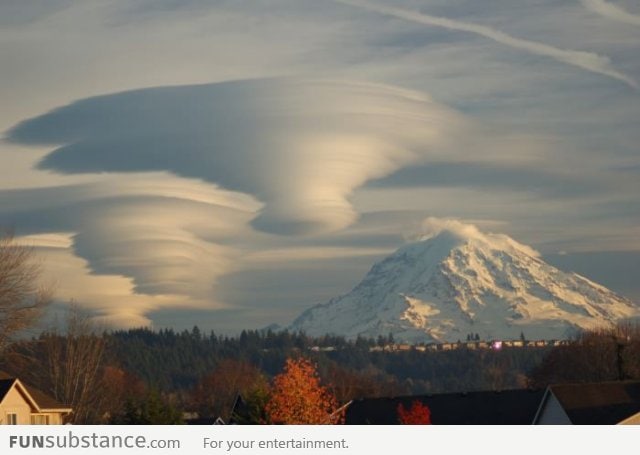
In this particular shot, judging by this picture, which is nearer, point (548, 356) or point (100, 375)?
point (100, 375)

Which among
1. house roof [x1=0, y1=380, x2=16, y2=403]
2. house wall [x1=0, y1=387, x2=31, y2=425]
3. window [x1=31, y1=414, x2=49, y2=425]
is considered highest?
house roof [x1=0, y1=380, x2=16, y2=403]

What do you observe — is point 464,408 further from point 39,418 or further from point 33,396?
point 39,418

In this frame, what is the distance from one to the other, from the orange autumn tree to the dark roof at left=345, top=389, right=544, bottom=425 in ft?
9.79

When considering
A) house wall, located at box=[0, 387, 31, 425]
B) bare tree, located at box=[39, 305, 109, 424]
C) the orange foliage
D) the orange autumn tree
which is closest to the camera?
house wall, located at box=[0, 387, 31, 425]

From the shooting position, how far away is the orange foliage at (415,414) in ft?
263

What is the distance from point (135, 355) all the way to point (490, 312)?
6366 centimetres

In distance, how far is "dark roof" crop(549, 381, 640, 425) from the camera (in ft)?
236

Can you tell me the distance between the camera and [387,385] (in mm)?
139625

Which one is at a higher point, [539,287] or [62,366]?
[539,287]

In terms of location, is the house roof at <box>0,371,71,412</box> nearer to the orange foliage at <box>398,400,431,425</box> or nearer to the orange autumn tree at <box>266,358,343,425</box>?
the orange autumn tree at <box>266,358,343,425</box>

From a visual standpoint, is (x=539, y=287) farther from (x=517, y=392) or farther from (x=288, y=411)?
(x=288, y=411)

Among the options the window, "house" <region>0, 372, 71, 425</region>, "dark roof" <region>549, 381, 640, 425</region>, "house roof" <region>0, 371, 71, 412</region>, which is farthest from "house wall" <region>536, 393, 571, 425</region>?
the window
